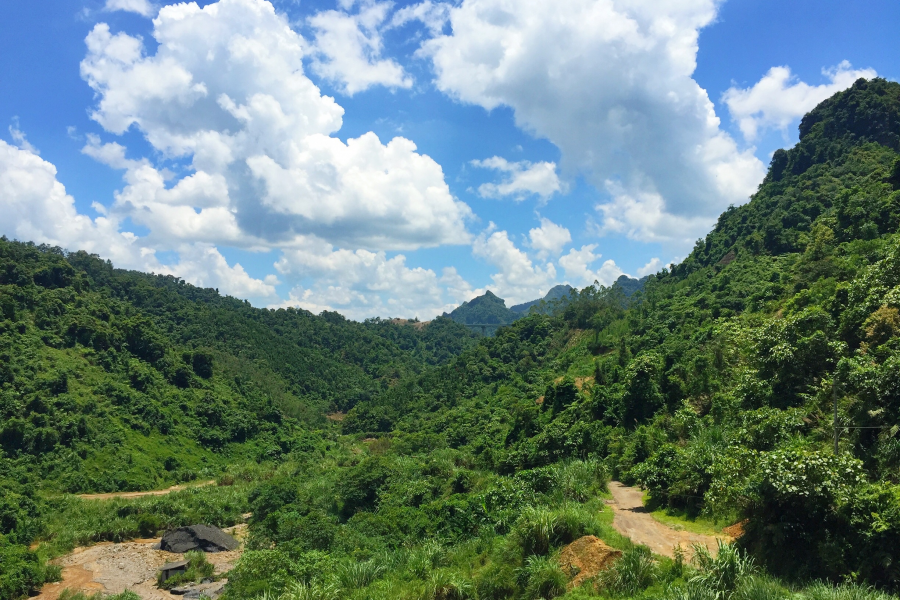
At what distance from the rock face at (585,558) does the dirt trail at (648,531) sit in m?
1.43

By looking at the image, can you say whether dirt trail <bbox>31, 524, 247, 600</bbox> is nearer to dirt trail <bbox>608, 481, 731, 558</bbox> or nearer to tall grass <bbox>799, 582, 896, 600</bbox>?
dirt trail <bbox>608, 481, 731, 558</bbox>

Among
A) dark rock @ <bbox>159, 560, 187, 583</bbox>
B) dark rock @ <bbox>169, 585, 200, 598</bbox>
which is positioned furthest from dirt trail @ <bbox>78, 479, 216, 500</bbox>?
dark rock @ <bbox>169, 585, 200, 598</bbox>

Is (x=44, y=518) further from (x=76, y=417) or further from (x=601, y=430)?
(x=601, y=430)

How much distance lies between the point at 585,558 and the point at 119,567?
31.1 meters

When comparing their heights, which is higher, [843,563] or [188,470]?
[843,563]

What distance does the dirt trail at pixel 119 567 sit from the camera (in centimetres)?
2839

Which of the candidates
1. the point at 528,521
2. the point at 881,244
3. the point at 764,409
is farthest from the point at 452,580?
the point at 881,244

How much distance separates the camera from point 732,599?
11.4 metres

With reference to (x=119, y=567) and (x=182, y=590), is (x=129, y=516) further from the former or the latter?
(x=182, y=590)

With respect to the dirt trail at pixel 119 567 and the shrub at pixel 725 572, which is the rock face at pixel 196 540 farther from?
the shrub at pixel 725 572

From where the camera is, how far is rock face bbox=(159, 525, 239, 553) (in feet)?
115

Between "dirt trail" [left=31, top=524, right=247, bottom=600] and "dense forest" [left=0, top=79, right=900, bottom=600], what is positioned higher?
"dense forest" [left=0, top=79, right=900, bottom=600]

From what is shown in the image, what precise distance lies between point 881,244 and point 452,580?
107 feet

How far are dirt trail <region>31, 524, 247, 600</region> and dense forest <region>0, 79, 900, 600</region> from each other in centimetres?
155
